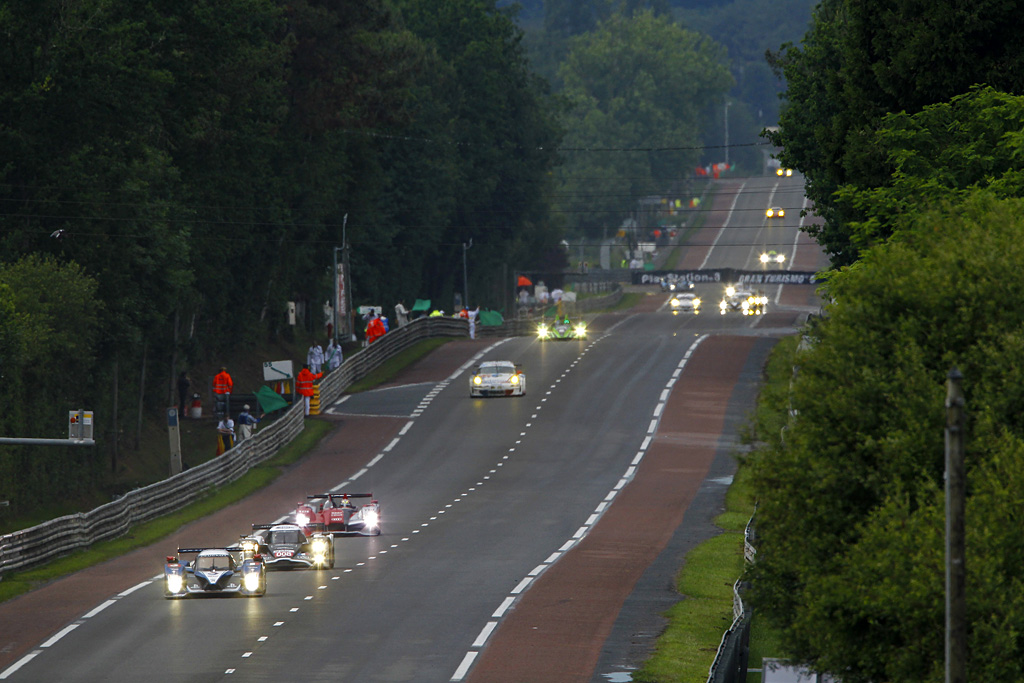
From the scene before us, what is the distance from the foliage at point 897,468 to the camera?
17.5 meters

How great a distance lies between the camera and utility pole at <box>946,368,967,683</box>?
14.8 meters

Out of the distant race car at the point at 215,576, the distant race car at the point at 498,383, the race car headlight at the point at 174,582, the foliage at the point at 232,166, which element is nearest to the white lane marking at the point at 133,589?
the distant race car at the point at 215,576

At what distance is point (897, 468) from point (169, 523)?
93.6 ft

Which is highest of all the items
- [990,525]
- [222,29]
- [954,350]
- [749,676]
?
[222,29]

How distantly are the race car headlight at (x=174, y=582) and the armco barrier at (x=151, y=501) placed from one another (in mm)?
5608

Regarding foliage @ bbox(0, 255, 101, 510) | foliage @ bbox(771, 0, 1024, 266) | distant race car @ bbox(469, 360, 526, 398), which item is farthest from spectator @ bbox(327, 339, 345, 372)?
foliage @ bbox(771, 0, 1024, 266)

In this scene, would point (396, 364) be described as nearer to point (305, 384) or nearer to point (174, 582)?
point (305, 384)

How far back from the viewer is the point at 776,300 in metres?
135

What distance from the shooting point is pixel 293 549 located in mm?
35250

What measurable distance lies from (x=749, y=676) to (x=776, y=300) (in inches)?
4277

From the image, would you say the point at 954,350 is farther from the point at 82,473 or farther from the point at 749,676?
the point at 82,473

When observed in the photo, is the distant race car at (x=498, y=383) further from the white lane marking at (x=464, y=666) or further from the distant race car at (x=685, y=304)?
the distant race car at (x=685, y=304)

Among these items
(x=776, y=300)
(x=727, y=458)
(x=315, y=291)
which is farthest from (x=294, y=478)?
(x=776, y=300)

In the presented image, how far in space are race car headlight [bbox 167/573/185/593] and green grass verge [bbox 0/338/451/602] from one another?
3.87 metres
